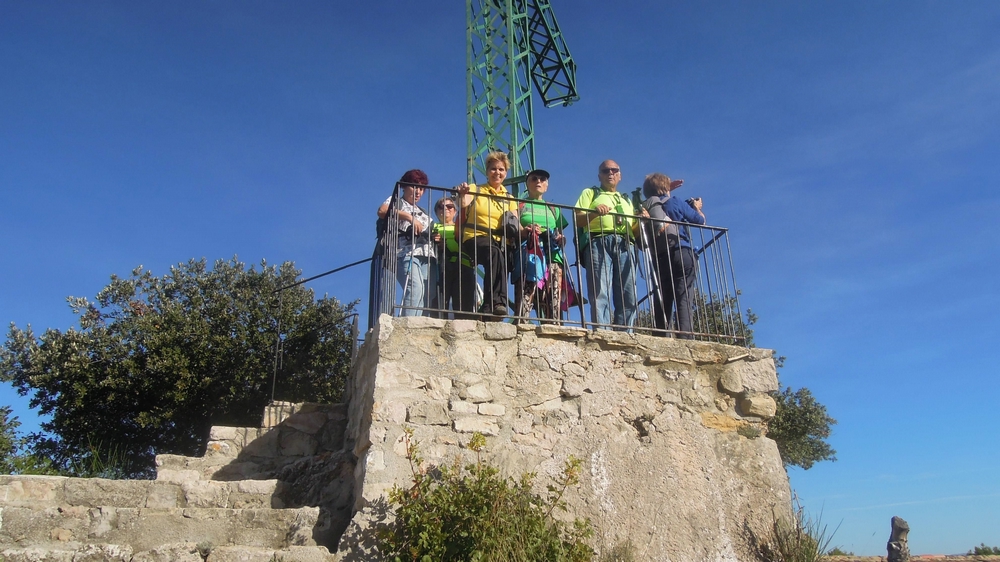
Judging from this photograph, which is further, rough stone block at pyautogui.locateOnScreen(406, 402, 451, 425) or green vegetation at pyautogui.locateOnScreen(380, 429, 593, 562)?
rough stone block at pyautogui.locateOnScreen(406, 402, 451, 425)

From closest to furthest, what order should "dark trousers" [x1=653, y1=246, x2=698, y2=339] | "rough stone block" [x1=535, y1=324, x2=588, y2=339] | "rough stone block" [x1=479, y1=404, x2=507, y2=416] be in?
"rough stone block" [x1=479, y1=404, x2=507, y2=416] < "rough stone block" [x1=535, y1=324, x2=588, y2=339] < "dark trousers" [x1=653, y1=246, x2=698, y2=339]

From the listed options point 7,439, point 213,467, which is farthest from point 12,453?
point 213,467

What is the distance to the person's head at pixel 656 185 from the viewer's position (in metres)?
6.21

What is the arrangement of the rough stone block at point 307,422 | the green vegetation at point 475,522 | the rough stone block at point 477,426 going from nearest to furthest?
the green vegetation at point 475,522 < the rough stone block at point 477,426 < the rough stone block at point 307,422

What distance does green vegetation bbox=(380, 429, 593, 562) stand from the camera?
146 inches

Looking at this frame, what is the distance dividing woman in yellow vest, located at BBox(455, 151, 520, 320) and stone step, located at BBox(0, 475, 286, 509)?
1.98m

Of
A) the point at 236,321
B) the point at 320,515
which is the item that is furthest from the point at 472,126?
the point at 320,515

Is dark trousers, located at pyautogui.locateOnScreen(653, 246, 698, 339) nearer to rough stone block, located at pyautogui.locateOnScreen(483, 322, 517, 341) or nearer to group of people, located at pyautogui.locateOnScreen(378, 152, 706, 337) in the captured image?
group of people, located at pyautogui.locateOnScreen(378, 152, 706, 337)

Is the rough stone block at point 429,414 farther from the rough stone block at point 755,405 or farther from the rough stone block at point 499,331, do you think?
the rough stone block at point 755,405

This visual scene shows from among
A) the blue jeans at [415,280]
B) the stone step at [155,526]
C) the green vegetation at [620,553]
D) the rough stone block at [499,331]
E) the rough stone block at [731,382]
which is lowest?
the green vegetation at [620,553]

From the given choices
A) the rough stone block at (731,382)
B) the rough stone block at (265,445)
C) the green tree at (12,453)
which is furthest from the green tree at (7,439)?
the rough stone block at (731,382)

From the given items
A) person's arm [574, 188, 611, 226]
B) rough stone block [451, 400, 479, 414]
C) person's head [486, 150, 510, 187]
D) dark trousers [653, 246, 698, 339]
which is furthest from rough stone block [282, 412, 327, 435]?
dark trousers [653, 246, 698, 339]

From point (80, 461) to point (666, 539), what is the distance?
7037mm

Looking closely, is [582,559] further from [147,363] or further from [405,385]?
[147,363]
